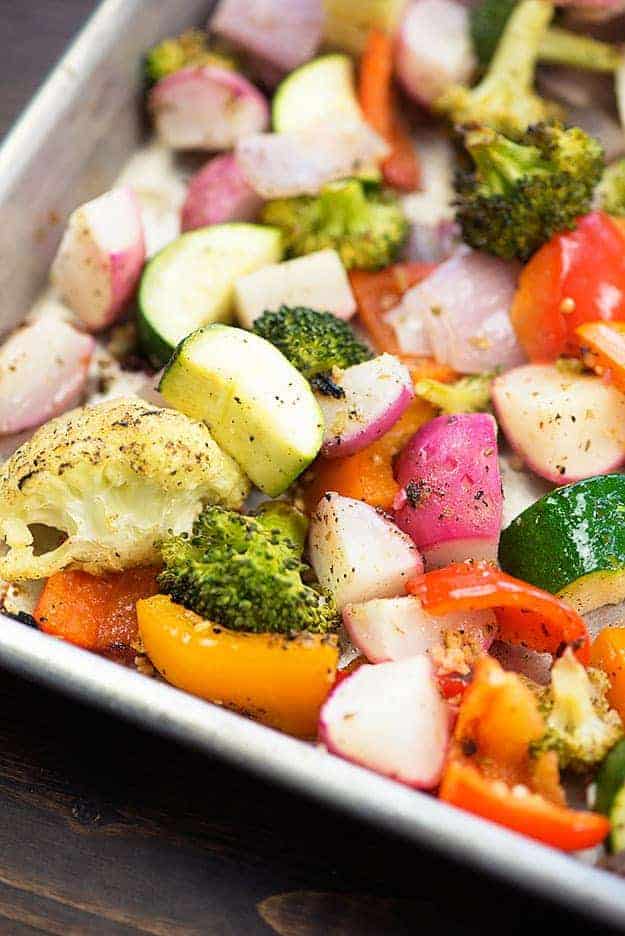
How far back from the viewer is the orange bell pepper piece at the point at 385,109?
8.00 feet

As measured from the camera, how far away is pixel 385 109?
2.47 metres

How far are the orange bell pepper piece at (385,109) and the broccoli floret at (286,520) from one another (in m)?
0.99

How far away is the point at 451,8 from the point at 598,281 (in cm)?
95

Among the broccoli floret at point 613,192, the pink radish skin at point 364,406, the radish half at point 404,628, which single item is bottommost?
the radish half at point 404,628

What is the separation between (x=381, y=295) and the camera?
2191 millimetres

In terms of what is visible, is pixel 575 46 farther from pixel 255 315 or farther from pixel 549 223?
pixel 255 315

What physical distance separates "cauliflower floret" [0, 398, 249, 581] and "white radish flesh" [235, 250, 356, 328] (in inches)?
17.6

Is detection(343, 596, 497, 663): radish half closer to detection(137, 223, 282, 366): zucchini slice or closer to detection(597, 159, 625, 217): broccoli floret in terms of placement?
detection(137, 223, 282, 366): zucchini slice

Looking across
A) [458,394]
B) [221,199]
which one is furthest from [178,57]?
[458,394]

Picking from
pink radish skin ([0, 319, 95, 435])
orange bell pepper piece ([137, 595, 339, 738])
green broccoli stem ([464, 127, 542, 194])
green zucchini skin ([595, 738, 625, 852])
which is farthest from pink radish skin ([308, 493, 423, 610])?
green broccoli stem ([464, 127, 542, 194])

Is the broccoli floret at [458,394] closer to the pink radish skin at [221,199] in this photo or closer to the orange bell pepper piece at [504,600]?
the orange bell pepper piece at [504,600]

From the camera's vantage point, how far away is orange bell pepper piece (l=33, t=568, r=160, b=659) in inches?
65.3

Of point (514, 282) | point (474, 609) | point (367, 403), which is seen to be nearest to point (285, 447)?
point (367, 403)

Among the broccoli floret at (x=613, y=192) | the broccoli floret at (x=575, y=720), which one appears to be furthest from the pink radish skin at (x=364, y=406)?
the broccoli floret at (x=613, y=192)
